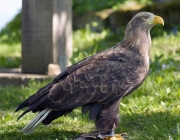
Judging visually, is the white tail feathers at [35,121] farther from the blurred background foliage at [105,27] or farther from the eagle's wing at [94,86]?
the blurred background foliage at [105,27]

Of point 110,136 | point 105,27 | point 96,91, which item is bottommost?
point 110,136

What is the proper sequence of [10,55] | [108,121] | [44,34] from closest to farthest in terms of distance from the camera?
[108,121] < [44,34] < [10,55]

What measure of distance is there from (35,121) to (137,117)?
51.6 inches

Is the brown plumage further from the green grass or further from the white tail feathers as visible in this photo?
the green grass

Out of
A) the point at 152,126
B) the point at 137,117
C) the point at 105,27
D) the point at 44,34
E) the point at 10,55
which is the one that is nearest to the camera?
the point at 152,126

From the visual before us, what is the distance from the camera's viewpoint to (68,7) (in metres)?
9.27

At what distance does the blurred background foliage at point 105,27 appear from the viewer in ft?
35.7

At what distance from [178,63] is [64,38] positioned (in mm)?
2005

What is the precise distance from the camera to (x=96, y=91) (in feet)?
18.3

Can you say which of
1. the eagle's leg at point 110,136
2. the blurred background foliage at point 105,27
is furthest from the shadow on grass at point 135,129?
the blurred background foliage at point 105,27

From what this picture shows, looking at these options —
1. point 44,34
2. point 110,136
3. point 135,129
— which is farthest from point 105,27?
point 110,136

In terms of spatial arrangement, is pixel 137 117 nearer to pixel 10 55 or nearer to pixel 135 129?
pixel 135 129

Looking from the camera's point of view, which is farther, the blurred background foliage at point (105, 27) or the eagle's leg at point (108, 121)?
the blurred background foliage at point (105, 27)

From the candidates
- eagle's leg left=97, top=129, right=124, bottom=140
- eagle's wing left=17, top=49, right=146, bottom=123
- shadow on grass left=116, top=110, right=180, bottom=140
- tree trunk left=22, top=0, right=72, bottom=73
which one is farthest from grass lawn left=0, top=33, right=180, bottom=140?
tree trunk left=22, top=0, right=72, bottom=73
